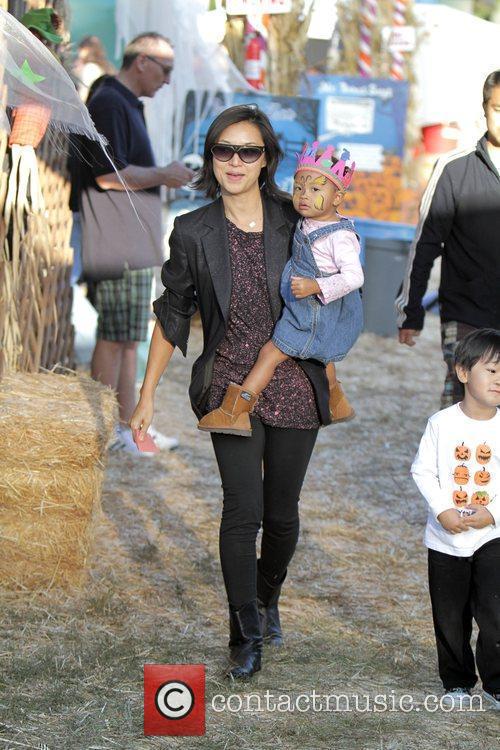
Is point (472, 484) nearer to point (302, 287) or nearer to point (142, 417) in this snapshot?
point (302, 287)

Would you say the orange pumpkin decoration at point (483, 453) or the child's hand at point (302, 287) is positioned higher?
the child's hand at point (302, 287)

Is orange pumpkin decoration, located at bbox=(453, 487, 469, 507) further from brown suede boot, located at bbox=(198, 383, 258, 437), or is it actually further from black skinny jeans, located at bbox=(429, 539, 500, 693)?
brown suede boot, located at bbox=(198, 383, 258, 437)

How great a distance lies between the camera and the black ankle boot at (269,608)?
13.7ft

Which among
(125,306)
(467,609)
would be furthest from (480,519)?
(125,306)

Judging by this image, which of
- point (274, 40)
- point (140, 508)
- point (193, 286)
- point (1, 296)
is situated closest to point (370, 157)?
point (274, 40)

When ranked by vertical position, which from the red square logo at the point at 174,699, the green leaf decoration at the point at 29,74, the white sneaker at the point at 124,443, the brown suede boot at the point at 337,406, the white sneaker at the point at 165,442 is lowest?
the white sneaker at the point at 165,442

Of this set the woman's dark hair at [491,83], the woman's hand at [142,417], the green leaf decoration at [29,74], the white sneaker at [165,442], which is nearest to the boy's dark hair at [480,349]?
the woman's hand at [142,417]

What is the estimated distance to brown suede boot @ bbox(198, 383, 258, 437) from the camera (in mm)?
3688

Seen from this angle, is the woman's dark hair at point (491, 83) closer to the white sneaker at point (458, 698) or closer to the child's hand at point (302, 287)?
the child's hand at point (302, 287)

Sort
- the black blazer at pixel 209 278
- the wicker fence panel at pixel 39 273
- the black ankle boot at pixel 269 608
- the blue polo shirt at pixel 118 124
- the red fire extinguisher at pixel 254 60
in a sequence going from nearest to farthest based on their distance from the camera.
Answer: the black blazer at pixel 209 278, the black ankle boot at pixel 269 608, the wicker fence panel at pixel 39 273, the blue polo shirt at pixel 118 124, the red fire extinguisher at pixel 254 60

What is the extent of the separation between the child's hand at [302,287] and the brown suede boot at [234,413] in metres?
0.34

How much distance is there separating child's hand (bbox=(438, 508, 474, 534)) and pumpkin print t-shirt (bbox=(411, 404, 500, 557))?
0.02 meters

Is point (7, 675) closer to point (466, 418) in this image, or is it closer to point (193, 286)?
point (193, 286)

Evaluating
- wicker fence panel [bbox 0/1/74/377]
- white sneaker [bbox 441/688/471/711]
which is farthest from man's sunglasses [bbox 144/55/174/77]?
white sneaker [bbox 441/688/471/711]
